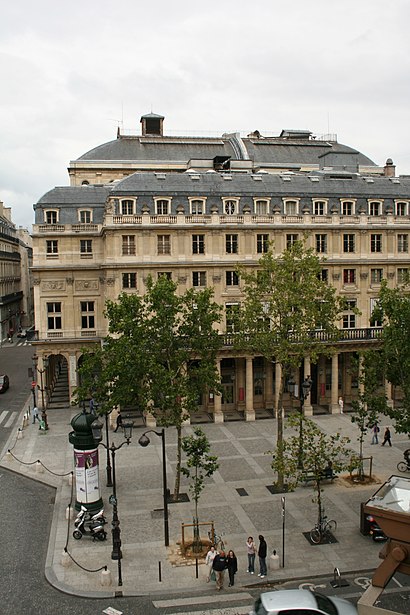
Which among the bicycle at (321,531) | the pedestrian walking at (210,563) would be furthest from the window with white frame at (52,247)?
the pedestrian walking at (210,563)

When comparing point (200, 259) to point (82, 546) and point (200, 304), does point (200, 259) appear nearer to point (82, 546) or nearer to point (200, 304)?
point (200, 304)

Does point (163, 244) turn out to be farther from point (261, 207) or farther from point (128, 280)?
point (261, 207)

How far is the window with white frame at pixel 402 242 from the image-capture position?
185 feet

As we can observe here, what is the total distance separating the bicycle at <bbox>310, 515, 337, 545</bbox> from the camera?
2820cm

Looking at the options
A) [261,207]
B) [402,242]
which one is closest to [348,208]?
[402,242]

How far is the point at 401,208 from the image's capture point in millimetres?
56875

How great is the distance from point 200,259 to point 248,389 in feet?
37.9

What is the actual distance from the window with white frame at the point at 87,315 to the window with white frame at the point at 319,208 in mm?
21795

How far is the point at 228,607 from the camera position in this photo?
2303cm

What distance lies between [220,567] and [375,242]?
126ft

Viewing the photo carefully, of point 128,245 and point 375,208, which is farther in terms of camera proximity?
point 375,208

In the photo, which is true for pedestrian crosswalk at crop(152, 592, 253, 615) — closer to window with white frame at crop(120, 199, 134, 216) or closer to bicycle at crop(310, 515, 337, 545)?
bicycle at crop(310, 515, 337, 545)

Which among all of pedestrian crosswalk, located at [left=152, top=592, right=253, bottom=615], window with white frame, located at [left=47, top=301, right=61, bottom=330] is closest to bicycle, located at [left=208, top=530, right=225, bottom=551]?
pedestrian crosswalk, located at [left=152, top=592, right=253, bottom=615]

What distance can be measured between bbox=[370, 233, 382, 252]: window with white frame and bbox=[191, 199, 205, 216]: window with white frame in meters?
15.5
